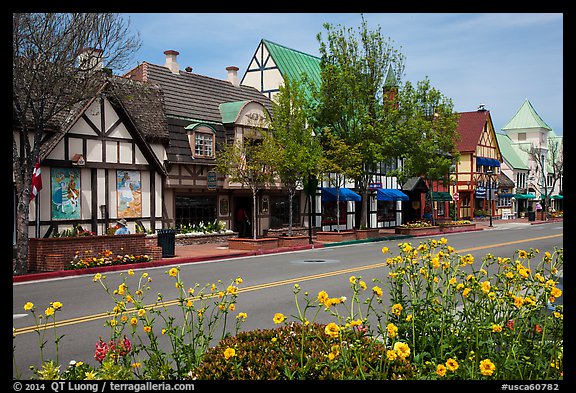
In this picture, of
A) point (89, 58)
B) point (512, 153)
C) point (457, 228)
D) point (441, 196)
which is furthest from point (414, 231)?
point (512, 153)

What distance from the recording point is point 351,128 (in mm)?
31859

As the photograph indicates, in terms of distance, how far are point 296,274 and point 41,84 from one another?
896 centimetres

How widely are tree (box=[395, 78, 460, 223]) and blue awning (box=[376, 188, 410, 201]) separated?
260cm

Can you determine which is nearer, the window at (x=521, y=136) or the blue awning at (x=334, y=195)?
the blue awning at (x=334, y=195)

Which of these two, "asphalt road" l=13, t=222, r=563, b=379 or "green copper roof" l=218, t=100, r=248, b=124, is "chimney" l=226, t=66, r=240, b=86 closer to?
"green copper roof" l=218, t=100, r=248, b=124

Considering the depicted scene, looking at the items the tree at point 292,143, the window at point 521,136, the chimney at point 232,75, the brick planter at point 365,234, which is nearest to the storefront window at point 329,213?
the brick planter at point 365,234

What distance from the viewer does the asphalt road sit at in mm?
7840

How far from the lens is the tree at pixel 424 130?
107ft

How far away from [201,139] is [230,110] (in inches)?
117

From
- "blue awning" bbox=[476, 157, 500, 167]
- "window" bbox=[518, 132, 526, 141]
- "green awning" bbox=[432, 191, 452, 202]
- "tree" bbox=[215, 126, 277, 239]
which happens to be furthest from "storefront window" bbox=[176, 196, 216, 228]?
"window" bbox=[518, 132, 526, 141]

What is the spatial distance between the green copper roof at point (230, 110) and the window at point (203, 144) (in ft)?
5.49

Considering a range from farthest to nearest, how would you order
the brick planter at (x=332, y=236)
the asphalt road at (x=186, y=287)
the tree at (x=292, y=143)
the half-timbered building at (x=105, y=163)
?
1. the brick planter at (x=332, y=236)
2. the tree at (x=292, y=143)
3. the half-timbered building at (x=105, y=163)
4. the asphalt road at (x=186, y=287)

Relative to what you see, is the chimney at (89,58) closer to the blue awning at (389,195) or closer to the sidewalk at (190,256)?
the sidewalk at (190,256)
